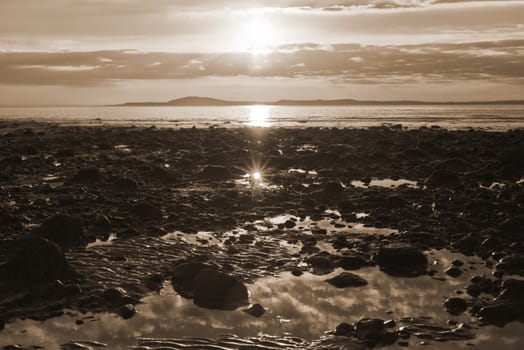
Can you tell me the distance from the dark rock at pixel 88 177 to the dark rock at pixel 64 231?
894 cm

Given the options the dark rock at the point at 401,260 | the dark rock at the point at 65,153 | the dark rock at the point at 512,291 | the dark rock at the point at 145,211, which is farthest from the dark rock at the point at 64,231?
the dark rock at the point at 65,153

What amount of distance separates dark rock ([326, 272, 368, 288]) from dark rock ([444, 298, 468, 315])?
5.49 ft

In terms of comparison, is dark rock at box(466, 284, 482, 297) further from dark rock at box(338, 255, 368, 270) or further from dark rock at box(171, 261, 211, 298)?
dark rock at box(171, 261, 211, 298)

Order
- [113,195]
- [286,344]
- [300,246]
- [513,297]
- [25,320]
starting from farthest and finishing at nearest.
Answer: [113,195] → [300,246] → [513,297] → [25,320] → [286,344]

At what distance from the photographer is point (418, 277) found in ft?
35.9

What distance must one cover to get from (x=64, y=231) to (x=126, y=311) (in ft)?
16.4

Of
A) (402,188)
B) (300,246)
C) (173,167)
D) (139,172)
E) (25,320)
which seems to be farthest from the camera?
(173,167)

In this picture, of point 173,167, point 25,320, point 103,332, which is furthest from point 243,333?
point 173,167

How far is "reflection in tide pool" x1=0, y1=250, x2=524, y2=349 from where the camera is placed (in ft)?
26.9

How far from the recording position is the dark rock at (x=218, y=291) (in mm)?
9648

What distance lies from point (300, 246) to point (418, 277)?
3.08 m

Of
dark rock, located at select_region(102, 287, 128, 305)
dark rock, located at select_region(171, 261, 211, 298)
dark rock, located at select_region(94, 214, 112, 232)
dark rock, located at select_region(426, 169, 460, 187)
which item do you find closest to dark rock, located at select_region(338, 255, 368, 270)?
dark rock, located at select_region(171, 261, 211, 298)

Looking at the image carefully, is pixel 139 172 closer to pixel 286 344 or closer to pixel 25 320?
pixel 25 320

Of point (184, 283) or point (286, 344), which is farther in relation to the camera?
point (184, 283)
